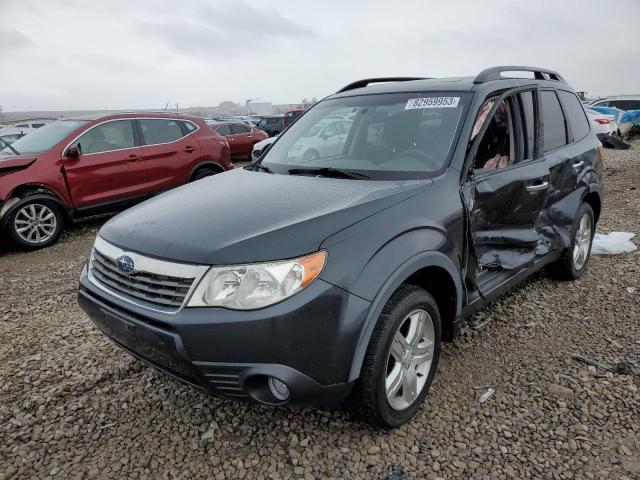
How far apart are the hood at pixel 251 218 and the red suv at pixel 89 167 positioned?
3.96 meters

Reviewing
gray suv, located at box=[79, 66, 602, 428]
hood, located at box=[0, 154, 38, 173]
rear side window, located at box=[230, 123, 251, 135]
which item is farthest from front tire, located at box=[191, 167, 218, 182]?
rear side window, located at box=[230, 123, 251, 135]

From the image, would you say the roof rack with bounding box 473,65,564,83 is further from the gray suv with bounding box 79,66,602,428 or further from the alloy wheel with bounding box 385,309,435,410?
the alloy wheel with bounding box 385,309,435,410

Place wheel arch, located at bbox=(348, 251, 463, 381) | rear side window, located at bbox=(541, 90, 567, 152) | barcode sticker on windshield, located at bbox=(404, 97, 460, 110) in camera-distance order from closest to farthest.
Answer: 1. wheel arch, located at bbox=(348, 251, 463, 381)
2. barcode sticker on windshield, located at bbox=(404, 97, 460, 110)
3. rear side window, located at bbox=(541, 90, 567, 152)

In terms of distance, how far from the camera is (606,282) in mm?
4094

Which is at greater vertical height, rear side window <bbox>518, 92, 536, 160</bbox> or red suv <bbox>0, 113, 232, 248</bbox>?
rear side window <bbox>518, 92, 536, 160</bbox>

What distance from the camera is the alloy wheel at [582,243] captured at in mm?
3951

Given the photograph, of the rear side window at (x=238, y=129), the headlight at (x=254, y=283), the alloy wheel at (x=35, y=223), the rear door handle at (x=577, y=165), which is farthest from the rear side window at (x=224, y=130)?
the headlight at (x=254, y=283)

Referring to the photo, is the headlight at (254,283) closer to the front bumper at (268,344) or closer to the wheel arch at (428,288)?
the front bumper at (268,344)

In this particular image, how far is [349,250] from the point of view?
1.89 meters

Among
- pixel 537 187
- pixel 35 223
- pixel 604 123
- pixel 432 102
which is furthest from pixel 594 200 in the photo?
pixel 604 123

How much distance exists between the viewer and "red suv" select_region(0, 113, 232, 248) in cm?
559

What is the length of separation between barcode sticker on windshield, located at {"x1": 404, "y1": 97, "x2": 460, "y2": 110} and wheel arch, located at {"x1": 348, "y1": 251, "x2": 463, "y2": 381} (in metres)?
1.01

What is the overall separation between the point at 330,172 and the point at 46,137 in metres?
5.27

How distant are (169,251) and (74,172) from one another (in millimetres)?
4855
